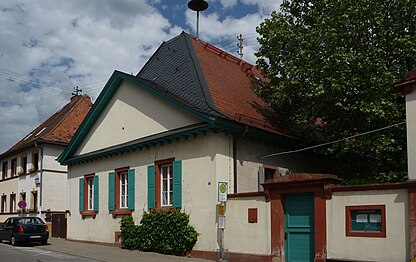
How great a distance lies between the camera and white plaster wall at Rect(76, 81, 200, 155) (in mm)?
19047

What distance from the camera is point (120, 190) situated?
2186 centimetres

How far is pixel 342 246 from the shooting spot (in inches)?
511

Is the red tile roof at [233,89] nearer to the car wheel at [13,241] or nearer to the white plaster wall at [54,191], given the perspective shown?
the car wheel at [13,241]

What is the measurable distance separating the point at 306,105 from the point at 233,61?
7.36m

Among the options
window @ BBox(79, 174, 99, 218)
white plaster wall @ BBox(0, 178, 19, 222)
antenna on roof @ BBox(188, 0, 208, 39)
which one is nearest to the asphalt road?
window @ BBox(79, 174, 99, 218)

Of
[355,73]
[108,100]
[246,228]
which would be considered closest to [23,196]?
[108,100]

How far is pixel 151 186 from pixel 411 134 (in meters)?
10.2

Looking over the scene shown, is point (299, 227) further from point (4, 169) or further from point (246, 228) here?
point (4, 169)

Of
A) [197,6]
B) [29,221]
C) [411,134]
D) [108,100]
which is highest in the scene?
[197,6]

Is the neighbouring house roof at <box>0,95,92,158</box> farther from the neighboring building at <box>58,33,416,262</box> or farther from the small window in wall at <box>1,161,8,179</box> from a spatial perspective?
the neighboring building at <box>58,33,416,262</box>

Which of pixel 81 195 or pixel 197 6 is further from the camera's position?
pixel 197 6

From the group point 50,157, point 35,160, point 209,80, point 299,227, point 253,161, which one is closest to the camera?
point 299,227

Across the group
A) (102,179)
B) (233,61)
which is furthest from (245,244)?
(233,61)

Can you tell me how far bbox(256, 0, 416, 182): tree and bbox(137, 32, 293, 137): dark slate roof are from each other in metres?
1.76
